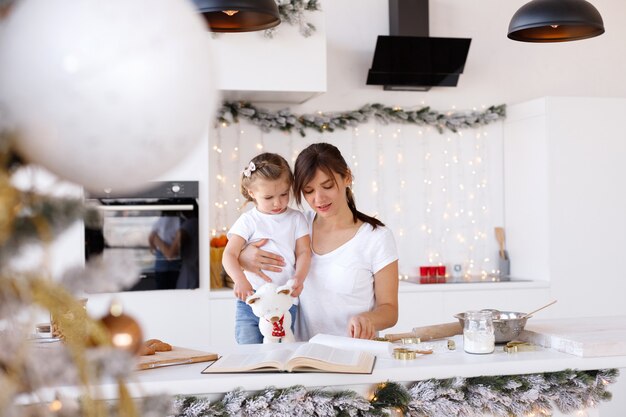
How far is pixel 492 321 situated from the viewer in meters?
2.54

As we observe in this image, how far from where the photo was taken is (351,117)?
5.07 metres

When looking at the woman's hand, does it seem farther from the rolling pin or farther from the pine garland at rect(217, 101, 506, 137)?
the pine garland at rect(217, 101, 506, 137)

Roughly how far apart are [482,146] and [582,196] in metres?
0.77

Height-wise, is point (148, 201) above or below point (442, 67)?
below

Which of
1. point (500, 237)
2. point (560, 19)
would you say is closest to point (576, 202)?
point (500, 237)

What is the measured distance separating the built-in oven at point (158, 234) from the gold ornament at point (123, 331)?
355 centimetres

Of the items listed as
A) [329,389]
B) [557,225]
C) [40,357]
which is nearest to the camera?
[40,357]

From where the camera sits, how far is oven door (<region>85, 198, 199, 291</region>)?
4117 mm

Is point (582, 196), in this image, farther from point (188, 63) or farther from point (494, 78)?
point (188, 63)

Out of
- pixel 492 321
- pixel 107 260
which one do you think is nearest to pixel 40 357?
pixel 107 260

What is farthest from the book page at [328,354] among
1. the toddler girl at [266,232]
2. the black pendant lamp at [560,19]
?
the black pendant lamp at [560,19]

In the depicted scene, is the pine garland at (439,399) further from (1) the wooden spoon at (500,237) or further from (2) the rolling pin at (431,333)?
(1) the wooden spoon at (500,237)

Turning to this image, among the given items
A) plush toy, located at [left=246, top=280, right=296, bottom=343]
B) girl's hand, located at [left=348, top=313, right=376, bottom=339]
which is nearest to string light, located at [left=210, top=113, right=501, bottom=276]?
plush toy, located at [left=246, top=280, right=296, bottom=343]

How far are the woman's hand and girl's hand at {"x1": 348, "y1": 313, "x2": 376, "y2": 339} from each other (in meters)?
0.46
